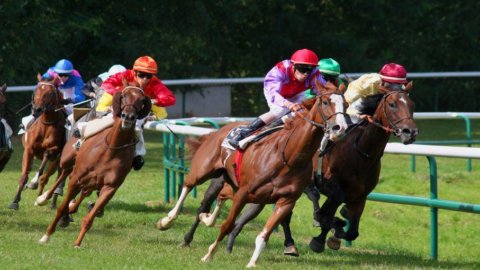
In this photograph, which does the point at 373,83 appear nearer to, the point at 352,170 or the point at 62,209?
the point at 352,170

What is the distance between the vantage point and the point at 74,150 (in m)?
12.2

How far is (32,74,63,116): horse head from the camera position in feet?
44.8

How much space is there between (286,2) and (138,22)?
5123mm

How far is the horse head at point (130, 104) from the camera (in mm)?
10211

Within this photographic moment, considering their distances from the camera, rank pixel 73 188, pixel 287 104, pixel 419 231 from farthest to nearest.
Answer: pixel 419 231 → pixel 73 188 → pixel 287 104

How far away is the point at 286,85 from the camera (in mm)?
10602

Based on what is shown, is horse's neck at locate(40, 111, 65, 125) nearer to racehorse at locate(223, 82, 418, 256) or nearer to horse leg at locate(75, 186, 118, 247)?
horse leg at locate(75, 186, 118, 247)

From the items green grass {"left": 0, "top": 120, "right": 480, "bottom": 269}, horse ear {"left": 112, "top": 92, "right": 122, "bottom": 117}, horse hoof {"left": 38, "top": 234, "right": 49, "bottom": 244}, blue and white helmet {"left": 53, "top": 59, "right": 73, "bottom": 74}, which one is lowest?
green grass {"left": 0, "top": 120, "right": 480, "bottom": 269}

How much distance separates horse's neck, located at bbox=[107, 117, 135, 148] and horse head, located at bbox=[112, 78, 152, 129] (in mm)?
118

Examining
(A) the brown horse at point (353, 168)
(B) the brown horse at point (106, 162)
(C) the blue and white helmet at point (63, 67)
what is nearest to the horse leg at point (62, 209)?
(B) the brown horse at point (106, 162)

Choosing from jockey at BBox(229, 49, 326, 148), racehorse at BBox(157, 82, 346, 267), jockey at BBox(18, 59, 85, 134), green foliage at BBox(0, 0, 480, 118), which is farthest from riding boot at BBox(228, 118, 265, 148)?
green foliage at BBox(0, 0, 480, 118)

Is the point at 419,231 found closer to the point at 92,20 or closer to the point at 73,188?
the point at 73,188

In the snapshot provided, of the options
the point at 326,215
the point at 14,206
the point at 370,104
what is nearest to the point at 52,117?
the point at 14,206

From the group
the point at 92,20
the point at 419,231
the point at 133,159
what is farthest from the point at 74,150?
the point at 92,20
